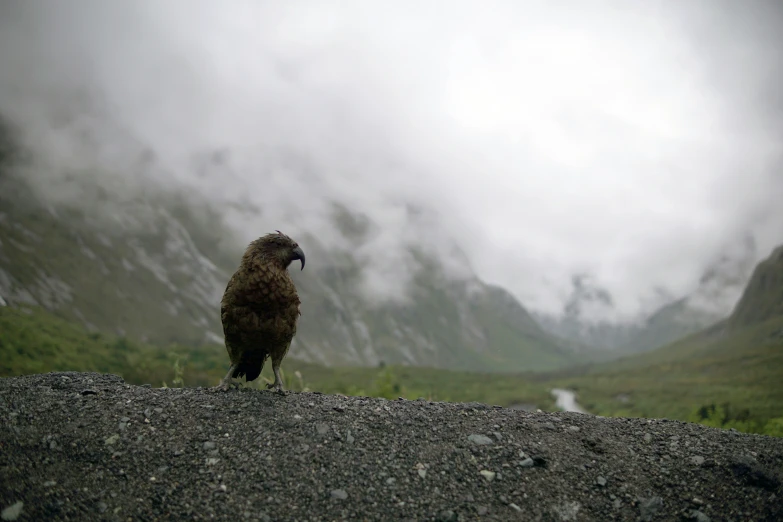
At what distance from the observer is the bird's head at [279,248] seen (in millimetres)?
8633

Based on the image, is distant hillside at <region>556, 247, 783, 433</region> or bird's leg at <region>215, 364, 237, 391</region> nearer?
bird's leg at <region>215, 364, 237, 391</region>

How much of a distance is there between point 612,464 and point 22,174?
7142 inches

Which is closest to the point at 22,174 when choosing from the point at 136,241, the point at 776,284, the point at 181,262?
the point at 136,241

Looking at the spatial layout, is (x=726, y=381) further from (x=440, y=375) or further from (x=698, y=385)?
(x=440, y=375)

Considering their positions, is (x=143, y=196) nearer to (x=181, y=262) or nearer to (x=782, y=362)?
(x=181, y=262)

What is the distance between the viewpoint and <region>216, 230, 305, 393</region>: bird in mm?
8297

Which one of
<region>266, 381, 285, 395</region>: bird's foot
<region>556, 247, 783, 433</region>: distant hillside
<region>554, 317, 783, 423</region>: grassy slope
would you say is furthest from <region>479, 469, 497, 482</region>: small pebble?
<region>554, 317, 783, 423</region>: grassy slope

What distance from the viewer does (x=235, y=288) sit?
836 cm

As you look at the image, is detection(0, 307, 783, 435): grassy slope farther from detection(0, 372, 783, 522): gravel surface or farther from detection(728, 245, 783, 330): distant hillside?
detection(728, 245, 783, 330): distant hillside

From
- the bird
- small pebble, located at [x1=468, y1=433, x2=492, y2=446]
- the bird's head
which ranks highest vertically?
the bird's head

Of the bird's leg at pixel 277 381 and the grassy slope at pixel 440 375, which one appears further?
the grassy slope at pixel 440 375

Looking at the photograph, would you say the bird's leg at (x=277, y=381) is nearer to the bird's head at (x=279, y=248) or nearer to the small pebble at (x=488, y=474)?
the bird's head at (x=279, y=248)

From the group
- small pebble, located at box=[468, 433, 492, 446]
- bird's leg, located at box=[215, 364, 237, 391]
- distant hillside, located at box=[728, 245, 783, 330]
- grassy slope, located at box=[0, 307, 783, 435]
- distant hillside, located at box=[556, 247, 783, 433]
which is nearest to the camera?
small pebble, located at box=[468, 433, 492, 446]

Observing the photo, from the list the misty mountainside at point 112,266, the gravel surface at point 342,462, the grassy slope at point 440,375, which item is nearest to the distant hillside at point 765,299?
the grassy slope at point 440,375
